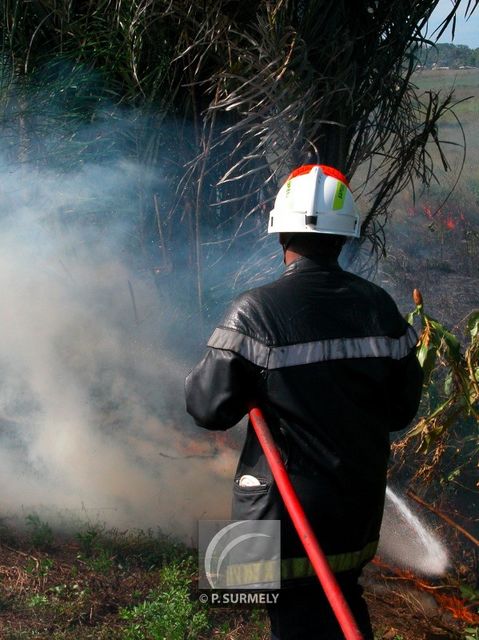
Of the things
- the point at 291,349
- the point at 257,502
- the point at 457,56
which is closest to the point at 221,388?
the point at 291,349

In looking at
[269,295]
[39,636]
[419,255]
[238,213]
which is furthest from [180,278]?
[419,255]

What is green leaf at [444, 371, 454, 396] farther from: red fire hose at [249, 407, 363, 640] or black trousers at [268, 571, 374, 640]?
red fire hose at [249, 407, 363, 640]

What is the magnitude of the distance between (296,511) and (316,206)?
866 mm

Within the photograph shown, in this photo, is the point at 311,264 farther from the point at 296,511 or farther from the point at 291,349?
the point at 296,511

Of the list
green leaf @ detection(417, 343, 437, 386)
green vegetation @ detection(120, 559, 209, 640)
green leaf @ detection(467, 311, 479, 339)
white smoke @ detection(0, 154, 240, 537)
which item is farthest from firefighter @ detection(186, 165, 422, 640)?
white smoke @ detection(0, 154, 240, 537)

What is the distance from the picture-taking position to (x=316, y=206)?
236 centimetres

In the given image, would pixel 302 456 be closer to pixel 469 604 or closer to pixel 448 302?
pixel 469 604

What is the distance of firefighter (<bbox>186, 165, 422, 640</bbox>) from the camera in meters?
2.22

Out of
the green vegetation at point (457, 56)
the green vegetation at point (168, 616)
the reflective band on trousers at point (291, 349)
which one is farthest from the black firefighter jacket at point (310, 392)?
the green vegetation at point (457, 56)

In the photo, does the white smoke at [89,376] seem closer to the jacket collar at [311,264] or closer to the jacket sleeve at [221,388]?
the jacket sleeve at [221,388]

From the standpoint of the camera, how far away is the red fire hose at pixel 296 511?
2039 mm

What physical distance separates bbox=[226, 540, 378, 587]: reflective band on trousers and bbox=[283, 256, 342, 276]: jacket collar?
0.82m

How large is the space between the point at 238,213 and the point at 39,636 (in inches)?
101

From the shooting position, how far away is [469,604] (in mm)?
3730
